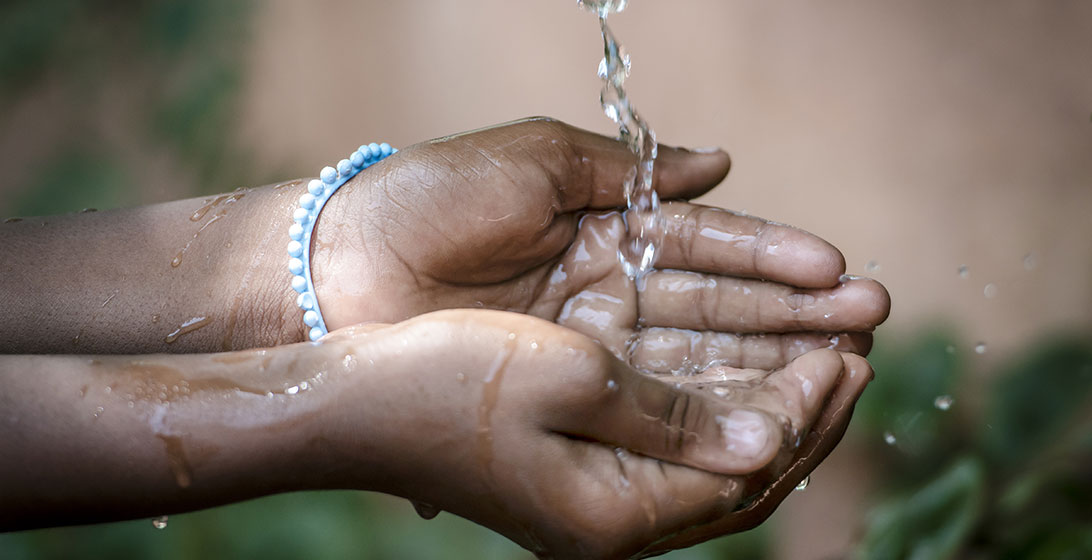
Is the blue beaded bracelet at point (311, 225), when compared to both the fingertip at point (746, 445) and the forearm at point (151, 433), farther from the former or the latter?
the fingertip at point (746, 445)

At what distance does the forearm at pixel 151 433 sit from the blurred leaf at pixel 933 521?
107 cm

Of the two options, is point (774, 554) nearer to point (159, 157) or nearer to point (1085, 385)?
point (1085, 385)

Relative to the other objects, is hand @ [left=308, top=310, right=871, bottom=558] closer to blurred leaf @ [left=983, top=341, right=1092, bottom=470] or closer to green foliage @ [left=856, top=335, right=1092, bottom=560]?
green foliage @ [left=856, top=335, right=1092, bottom=560]

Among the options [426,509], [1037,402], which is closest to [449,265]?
[426,509]

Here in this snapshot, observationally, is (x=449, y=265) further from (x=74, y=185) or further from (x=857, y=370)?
(x=74, y=185)

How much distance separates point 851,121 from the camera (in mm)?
1812

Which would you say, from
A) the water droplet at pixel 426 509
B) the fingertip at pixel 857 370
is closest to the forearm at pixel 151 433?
the water droplet at pixel 426 509

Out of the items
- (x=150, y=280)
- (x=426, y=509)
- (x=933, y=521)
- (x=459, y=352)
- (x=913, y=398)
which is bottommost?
(x=933, y=521)

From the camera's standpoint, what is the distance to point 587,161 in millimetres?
1123

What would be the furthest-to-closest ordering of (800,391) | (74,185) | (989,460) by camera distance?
(74,185) < (989,460) < (800,391)

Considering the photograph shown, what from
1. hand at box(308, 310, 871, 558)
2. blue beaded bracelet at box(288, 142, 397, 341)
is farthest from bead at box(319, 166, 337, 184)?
hand at box(308, 310, 871, 558)

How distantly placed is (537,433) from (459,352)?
0.10m

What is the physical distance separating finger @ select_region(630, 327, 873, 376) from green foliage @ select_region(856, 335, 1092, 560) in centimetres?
56

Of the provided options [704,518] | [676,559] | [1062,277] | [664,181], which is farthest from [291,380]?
[1062,277]
